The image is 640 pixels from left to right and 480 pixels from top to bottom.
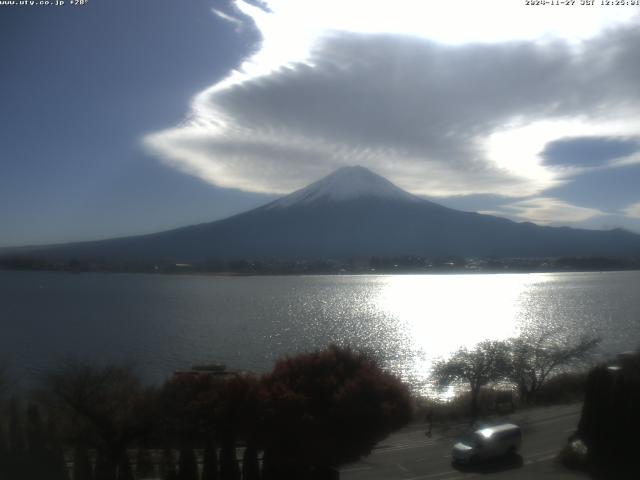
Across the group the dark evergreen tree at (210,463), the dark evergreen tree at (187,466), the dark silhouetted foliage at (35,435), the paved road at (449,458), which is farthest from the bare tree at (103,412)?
the paved road at (449,458)

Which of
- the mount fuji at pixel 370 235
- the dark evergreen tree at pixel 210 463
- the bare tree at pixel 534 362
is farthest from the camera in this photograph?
the mount fuji at pixel 370 235

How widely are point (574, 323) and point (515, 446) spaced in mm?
24714

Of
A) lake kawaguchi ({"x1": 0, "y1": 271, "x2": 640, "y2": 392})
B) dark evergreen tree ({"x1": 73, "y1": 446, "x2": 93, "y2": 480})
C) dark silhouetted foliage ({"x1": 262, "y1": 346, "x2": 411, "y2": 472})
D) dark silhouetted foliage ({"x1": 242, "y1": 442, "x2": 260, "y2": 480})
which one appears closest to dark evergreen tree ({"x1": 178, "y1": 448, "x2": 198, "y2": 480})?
dark silhouetted foliage ({"x1": 242, "y1": 442, "x2": 260, "y2": 480})

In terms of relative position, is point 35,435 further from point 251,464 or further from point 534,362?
point 534,362

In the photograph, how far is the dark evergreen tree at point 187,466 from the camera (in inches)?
271

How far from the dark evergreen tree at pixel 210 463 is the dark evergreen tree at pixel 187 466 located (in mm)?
106

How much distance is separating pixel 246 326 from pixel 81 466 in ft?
69.7

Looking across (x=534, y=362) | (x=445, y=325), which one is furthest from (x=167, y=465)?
(x=445, y=325)

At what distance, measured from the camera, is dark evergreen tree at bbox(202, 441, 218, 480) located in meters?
6.90

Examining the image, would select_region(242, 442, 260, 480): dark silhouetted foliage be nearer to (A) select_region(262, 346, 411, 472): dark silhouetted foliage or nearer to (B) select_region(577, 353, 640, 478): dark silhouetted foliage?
(A) select_region(262, 346, 411, 472): dark silhouetted foliage

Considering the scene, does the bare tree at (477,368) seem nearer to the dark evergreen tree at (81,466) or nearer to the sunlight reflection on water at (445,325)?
the sunlight reflection on water at (445,325)

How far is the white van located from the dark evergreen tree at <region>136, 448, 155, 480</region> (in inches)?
153

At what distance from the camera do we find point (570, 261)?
84938 mm

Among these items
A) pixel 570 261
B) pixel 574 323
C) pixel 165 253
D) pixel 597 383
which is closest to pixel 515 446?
pixel 597 383
